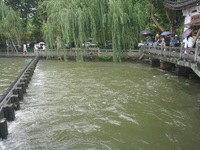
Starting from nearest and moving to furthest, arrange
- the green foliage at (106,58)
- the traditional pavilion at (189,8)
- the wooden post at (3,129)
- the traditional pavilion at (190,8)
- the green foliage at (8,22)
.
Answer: the wooden post at (3,129) < the traditional pavilion at (189,8) < the traditional pavilion at (190,8) < the green foliage at (106,58) < the green foliage at (8,22)

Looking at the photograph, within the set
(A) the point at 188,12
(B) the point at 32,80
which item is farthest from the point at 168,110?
(A) the point at 188,12

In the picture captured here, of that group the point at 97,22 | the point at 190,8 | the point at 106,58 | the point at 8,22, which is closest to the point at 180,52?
the point at 190,8

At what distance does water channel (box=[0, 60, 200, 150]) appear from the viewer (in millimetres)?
5844

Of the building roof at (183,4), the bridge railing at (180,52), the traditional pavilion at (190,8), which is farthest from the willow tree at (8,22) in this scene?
the traditional pavilion at (190,8)

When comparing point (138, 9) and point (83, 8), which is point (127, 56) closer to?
point (138, 9)

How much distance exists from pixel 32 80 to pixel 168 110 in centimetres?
822

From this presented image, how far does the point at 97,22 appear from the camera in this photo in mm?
20766

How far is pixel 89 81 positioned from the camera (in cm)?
1323

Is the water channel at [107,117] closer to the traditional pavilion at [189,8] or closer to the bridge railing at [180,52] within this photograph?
the bridge railing at [180,52]

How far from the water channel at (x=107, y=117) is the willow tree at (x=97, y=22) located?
340 inches

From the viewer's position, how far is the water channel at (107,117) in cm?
584

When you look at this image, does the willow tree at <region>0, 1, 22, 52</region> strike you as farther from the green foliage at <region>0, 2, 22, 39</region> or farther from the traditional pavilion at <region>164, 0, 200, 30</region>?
the traditional pavilion at <region>164, 0, 200, 30</region>

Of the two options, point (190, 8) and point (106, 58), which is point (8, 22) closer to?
point (106, 58)

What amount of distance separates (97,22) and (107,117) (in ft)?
47.1
